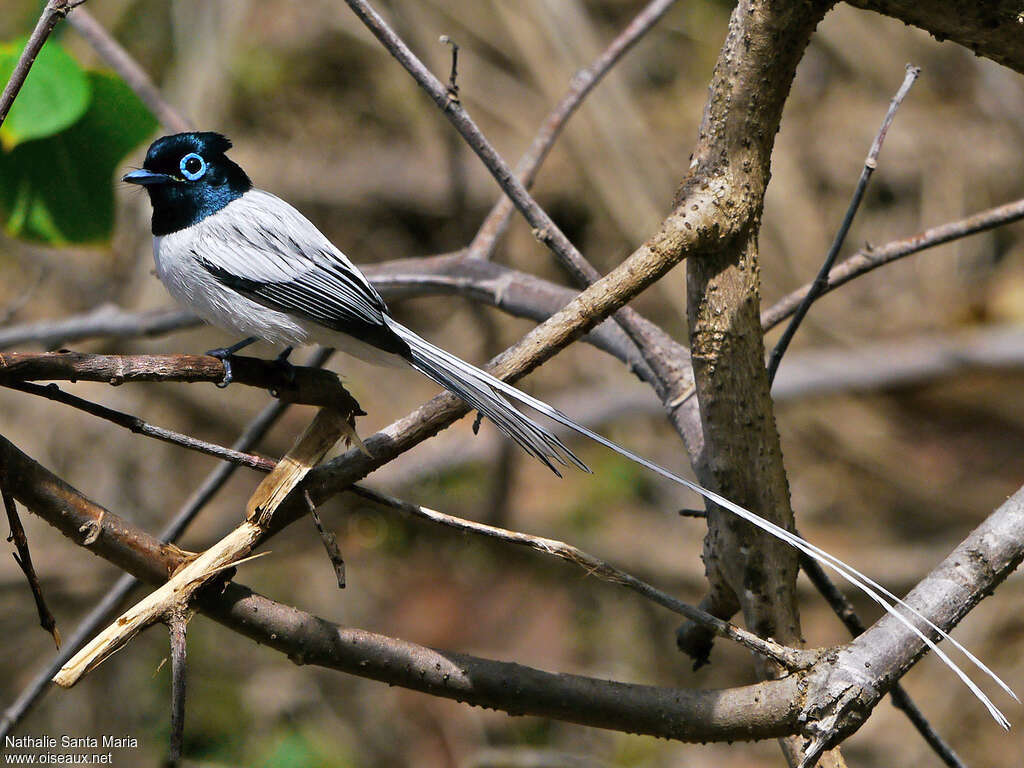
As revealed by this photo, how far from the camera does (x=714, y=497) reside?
163 centimetres

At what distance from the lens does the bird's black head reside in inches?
96.9

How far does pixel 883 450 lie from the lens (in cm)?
633

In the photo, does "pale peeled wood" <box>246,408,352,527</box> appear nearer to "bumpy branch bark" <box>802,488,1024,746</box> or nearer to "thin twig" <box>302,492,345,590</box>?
"thin twig" <box>302,492,345,590</box>

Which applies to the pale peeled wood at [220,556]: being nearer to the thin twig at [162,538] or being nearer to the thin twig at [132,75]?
the thin twig at [162,538]

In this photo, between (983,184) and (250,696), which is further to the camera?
(983,184)

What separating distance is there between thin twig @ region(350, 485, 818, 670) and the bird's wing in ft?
1.99

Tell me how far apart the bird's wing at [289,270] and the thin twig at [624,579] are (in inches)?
23.8

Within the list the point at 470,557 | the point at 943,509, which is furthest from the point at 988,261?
the point at 470,557

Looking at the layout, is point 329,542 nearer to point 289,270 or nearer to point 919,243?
point 289,270

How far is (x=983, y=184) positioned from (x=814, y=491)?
246 centimetres

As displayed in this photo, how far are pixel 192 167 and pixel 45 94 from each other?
407 mm

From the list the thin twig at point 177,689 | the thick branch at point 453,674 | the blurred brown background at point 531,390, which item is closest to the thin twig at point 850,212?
the thick branch at point 453,674

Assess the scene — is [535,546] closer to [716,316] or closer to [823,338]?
[716,316]

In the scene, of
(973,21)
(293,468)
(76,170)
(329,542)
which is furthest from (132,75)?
(973,21)
